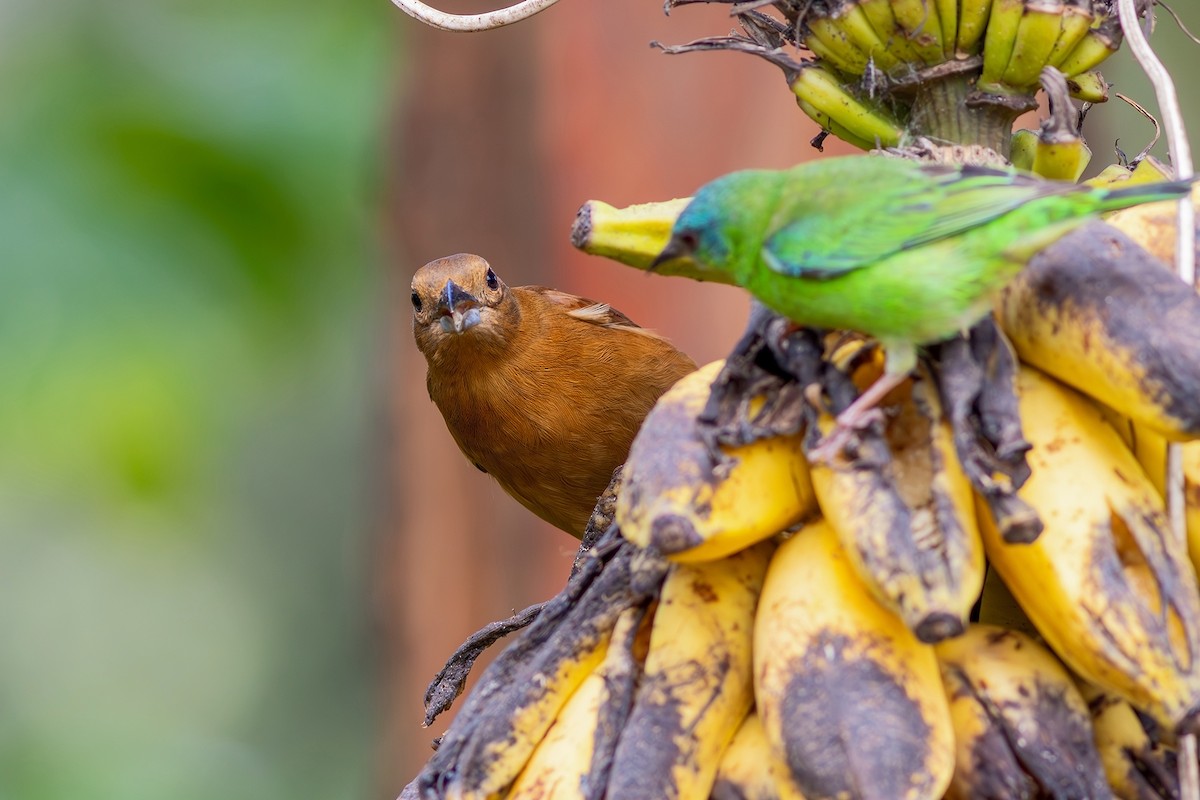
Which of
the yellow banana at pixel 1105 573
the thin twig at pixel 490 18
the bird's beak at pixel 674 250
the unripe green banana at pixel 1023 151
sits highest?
the thin twig at pixel 490 18

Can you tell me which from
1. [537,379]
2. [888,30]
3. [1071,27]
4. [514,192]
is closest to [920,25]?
[888,30]

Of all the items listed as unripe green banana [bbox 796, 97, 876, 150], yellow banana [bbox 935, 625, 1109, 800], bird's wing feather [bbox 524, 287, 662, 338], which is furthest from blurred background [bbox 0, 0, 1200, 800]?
yellow banana [bbox 935, 625, 1109, 800]

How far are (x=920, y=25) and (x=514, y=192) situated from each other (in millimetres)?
2371

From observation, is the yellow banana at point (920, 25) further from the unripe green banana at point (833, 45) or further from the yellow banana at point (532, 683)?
the yellow banana at point (532, 683)

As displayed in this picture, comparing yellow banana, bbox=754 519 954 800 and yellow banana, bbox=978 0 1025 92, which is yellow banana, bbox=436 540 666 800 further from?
yellow banana, bbox=978 0 1025 92

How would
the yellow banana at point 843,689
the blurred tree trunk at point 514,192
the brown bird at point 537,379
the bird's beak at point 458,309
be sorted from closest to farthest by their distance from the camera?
1. the yellow banana at point 843,689
2. the brown bird at point 537,379
3. the bird's beak at point 458,309
4. the blurred tree trunk at point 514,192

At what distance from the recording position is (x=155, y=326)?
3.94m

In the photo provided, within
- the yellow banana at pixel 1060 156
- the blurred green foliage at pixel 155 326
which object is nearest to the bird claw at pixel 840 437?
the yellow banana at pixel 1060 156

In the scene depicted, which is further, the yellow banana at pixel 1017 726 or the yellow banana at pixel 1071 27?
the yellow banana at pixel 1071 27

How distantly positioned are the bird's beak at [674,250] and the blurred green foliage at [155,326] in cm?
250

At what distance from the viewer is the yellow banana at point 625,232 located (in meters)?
1.48

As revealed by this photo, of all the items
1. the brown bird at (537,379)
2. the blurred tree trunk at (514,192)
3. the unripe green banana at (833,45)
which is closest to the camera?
the unripe green banana at (833,45)

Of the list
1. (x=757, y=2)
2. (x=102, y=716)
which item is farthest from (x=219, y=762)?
(x=757, y=2)

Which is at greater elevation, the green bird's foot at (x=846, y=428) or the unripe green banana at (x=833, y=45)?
the unripe green banana at (x=833, y=45)
